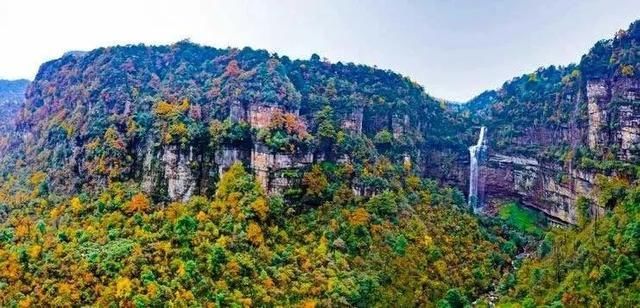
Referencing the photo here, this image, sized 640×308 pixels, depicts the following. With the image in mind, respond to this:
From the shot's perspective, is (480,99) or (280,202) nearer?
(280,202)

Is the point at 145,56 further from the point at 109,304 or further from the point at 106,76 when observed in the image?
the point at 109,304

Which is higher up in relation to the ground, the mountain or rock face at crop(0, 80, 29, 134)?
rock face at crop(0, 80, 29, 134)

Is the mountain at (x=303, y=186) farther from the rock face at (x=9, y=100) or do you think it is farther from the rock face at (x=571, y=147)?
the rock face at (x=9, y=100)

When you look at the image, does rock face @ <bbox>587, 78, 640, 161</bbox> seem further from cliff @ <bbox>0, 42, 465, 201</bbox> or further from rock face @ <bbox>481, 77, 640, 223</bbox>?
cliff @ <bbox>0, 42, 465, 201</bbox>

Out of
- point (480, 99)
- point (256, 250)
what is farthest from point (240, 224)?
point (480, 99)

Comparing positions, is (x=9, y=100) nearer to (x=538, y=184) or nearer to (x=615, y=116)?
(x=538, y=184)

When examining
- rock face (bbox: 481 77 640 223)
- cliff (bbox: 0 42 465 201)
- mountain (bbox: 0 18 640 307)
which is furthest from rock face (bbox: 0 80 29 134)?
rock face (bbox: 481 77 640 223)

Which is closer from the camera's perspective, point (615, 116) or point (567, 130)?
point (615, 116)

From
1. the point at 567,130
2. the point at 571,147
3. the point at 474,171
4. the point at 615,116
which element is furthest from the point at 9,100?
the point at 615,116

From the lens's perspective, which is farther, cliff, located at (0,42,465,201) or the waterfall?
the waterfall
